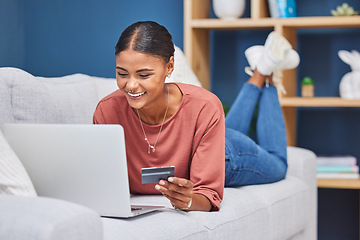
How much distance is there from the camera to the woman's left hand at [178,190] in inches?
53.5

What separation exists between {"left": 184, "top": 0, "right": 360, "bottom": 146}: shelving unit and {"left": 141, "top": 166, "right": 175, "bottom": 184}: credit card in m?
1.66

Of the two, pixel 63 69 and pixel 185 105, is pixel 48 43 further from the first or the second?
pixel 185 105

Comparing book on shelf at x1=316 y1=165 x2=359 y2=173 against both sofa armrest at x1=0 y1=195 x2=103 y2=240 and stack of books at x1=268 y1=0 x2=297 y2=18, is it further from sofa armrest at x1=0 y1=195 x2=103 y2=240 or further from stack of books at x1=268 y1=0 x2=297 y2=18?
sofa armrest at x1=0 y1=195 x2=103 y2=240

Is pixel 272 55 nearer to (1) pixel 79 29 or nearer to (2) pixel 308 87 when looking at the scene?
(2) pixel 308 87

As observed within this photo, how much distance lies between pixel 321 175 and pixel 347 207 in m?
0.45

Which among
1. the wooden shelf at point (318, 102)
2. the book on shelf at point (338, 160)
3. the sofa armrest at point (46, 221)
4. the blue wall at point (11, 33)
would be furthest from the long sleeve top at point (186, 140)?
the blue wall at point (11, 33)

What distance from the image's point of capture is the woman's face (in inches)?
59.2

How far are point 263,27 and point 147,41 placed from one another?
1635 millimetres

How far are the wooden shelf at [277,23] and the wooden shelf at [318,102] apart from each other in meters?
0.38

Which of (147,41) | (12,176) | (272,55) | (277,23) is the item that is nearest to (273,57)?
(272,55)

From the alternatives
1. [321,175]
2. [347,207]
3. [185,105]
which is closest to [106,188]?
[185,105]

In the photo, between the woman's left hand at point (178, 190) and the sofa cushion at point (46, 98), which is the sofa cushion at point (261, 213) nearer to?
the woman's left hand at point (178, 190)

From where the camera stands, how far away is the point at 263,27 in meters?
3.05

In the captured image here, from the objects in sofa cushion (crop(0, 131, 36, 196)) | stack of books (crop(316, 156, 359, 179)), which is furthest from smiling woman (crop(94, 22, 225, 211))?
stack of books (crop(316, 156, 359, 179))
